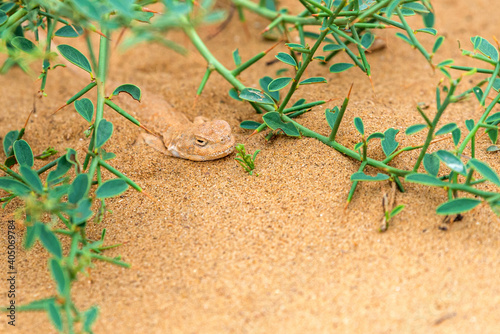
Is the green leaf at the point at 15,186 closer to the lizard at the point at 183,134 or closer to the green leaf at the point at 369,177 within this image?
the lizard at the point at 183,134

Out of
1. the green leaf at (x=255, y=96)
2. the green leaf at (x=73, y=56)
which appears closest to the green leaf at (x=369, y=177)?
the green leaf at (x=255, y=96)

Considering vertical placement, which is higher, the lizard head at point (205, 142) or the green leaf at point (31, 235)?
the green leaf at point (31, 235)

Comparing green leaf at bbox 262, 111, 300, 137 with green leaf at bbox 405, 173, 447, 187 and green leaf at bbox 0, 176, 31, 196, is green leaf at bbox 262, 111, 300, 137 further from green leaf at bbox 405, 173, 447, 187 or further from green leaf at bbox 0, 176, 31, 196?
green leaf at bbox 0, 176, 31, 196

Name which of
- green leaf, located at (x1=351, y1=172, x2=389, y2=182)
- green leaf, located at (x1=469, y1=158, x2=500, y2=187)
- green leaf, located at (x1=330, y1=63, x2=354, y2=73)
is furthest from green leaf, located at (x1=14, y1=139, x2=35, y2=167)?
green leaf, located at (x1=469, y1=158, x2=500, y2=187)

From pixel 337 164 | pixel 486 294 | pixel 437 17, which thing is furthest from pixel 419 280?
pixel 437 17

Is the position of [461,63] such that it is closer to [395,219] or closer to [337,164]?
[337,164]
